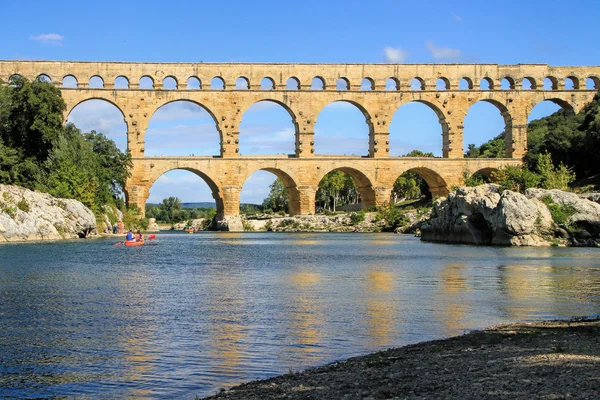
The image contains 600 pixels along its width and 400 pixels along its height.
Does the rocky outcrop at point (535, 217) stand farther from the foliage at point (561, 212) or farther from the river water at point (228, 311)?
the river water at point (228, 311)

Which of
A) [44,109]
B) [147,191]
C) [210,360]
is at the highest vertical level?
[44,109]

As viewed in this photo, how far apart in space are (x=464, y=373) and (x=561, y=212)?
23.1 metres

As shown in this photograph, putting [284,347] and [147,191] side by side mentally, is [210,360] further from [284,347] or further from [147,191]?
[147,191]

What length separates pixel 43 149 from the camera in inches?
1666

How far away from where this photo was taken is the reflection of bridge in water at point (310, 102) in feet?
167

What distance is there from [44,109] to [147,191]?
1197 cm

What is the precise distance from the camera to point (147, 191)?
169ft

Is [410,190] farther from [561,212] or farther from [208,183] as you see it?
[561,212]

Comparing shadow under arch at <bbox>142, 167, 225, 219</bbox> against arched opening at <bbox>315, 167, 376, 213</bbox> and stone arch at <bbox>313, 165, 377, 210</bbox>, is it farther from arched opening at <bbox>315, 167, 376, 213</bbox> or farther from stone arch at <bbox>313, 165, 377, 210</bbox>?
arched opening at <bbox>315, 167, 376, 213</bbox>

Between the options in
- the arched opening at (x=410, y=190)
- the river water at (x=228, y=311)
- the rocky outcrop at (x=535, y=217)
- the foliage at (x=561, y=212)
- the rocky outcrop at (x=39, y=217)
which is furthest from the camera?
the arched opening at (x=410, y=190)

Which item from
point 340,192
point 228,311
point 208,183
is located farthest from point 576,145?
point 228,311

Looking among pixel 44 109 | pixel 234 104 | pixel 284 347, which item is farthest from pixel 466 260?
pixel 234 104

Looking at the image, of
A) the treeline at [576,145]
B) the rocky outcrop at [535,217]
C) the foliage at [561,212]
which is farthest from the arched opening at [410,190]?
the foliage at [561,212]

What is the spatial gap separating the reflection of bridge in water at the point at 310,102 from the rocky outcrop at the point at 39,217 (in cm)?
1321
